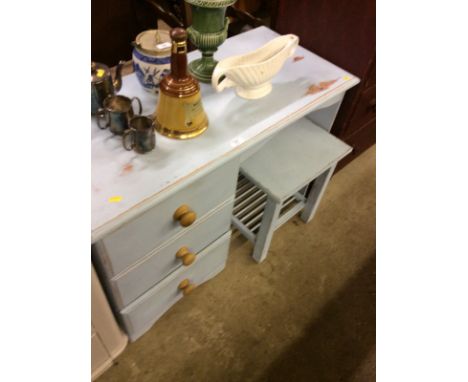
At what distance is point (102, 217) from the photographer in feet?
2.13

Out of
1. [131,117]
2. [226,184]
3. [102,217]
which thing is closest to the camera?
[102,217]

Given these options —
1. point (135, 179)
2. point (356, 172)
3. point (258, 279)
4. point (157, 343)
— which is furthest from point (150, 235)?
point (356, 172)

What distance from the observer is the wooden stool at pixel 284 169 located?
3.74 ft

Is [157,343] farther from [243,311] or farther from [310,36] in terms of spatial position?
[310,36]

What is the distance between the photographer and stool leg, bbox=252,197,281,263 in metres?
1.18

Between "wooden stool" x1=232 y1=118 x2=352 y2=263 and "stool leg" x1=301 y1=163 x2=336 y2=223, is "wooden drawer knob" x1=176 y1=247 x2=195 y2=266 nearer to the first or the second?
"wooden stool" x1=232 y1=118 x2=352 y2=263

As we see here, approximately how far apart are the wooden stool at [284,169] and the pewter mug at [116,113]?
474mm

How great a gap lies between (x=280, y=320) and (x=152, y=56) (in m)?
1.01

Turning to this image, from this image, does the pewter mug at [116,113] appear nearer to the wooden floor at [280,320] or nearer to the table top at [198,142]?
the table top at [198,142]

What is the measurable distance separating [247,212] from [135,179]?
2.78ft

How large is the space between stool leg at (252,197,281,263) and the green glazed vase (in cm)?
45

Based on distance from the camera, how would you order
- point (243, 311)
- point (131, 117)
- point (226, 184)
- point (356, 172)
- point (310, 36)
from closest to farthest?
point (131, 117)
point (226, 184)
point (310, 36)
point (243, 311)
point (356, 172)

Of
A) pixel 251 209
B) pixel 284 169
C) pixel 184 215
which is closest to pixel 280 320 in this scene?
pixel 251 209

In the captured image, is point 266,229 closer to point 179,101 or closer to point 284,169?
point 284,169
